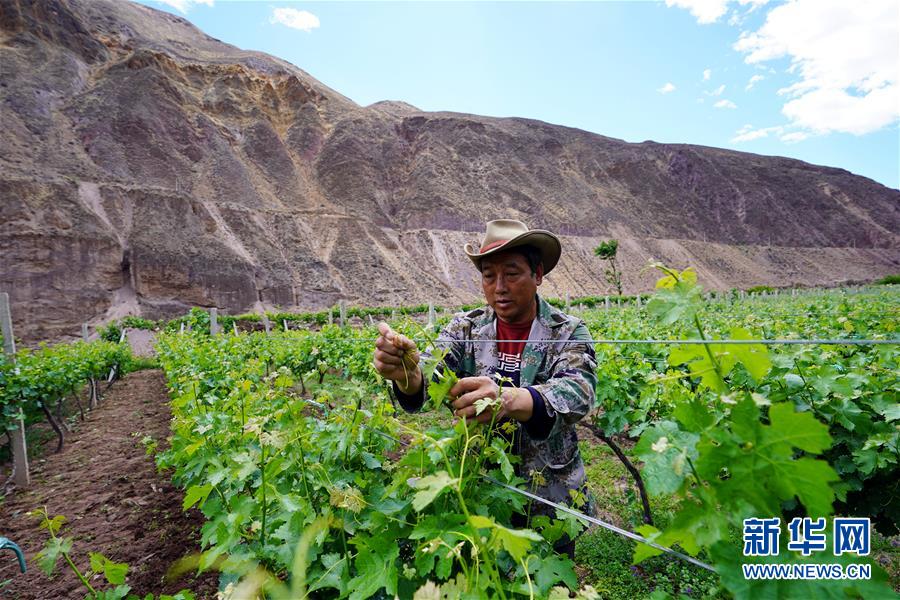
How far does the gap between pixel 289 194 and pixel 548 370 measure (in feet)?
152

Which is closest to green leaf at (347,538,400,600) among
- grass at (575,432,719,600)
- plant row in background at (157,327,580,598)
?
plant row in background at (157,327,580,598)

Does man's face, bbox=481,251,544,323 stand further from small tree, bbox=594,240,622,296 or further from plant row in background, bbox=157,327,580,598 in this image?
small tree, bbox=594,240,622,296

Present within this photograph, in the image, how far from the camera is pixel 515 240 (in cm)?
222

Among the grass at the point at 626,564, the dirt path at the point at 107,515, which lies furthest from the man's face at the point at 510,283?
the dirt path at the point at 107,515

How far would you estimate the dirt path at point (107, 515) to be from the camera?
342 cm

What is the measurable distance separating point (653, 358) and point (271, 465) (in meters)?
4.90

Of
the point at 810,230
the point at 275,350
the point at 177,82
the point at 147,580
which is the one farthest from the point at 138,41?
the point at 810,230

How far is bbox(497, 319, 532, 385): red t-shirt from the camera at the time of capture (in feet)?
7.83

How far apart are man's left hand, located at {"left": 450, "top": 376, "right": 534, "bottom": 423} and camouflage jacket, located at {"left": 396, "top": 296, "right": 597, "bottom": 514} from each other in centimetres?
20

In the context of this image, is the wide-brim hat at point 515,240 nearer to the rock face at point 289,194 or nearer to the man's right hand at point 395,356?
the man's right hand at point 395,356

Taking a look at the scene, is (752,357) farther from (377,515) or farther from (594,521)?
(377,515)

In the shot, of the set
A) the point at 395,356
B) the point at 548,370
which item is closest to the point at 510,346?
the point at 548,370

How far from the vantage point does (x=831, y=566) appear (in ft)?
2.55

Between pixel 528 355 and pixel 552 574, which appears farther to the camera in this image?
pixel 528 355
